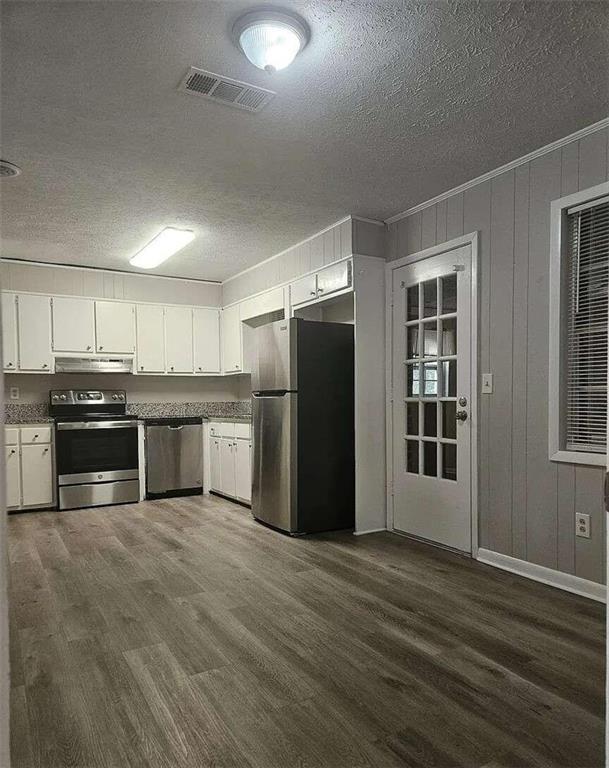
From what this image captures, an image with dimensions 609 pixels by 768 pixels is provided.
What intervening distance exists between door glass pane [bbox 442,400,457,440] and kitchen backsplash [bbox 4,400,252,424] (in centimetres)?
213

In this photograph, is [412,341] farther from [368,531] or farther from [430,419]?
[368,531]

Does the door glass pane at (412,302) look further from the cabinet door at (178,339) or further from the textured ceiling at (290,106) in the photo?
the cabinet door at (178,339)

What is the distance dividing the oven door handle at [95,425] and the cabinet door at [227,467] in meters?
0.93

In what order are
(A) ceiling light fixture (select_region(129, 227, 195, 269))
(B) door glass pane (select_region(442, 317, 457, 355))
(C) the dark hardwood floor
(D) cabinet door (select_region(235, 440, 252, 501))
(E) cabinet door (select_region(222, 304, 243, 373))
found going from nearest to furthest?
(C) the dark hardwood floor
(B) door glass pane (select_region(442, 317, 457, 355))
(A) ceiling light fixture (select_region(129, 227, 195, 269))
(D) cabinet door (select_region(235, 440, 252, 501))
(E) cabinet door (select_region(222, 304, 243, 373))

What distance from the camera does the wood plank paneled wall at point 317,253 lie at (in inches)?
162

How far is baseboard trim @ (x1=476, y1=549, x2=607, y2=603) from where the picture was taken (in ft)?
8.96

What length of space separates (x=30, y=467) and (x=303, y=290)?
303 cm

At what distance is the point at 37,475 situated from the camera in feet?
16.8

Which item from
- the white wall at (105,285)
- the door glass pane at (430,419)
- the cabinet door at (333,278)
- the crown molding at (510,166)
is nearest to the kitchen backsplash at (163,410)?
the white wall at (105,285)

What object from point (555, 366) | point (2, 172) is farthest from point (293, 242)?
point (555, 366)

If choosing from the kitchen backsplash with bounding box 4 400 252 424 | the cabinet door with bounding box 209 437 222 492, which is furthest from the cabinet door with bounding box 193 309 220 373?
the cabinet door with bounding box 209 437 222 492

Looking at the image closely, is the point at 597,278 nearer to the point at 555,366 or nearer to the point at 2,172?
the point at 555,366

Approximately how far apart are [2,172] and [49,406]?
293 cm

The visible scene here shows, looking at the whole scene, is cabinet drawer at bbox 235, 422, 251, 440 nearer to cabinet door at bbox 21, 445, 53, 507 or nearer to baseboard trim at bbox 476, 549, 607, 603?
cabinet door at bbox 21, 445, 53, 507
